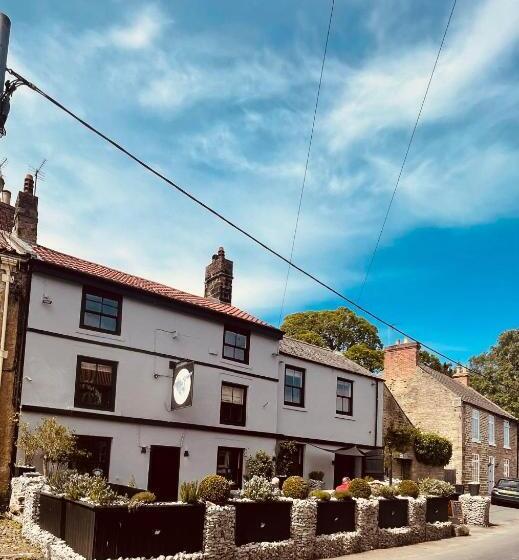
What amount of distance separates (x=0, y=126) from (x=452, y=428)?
34.2m

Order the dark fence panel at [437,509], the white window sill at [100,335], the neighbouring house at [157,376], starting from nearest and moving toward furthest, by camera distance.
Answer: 1. the neighbouring house at [157,376]
2. the white window sill at [100,335]
3. the dark fence panel at [437,509]

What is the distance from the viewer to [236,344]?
24656 millimetres

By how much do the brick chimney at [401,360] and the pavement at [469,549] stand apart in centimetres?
1700

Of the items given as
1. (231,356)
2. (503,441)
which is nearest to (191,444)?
(231,356)

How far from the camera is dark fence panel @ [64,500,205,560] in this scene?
1134 centimetres

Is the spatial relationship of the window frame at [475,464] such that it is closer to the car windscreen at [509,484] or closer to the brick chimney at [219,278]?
the car windscreen at [509,484]

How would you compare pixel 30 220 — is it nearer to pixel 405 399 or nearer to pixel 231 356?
pixel 231 356

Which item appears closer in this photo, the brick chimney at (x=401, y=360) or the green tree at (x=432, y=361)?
the brick chimney at (x=401, y=360)

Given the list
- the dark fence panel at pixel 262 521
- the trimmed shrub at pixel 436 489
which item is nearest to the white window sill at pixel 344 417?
the trimmed shrub at pixel 436 489

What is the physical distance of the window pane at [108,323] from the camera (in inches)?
800

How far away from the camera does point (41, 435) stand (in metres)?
16.7

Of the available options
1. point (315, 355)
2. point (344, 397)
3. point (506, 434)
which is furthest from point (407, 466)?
point (506, 434)

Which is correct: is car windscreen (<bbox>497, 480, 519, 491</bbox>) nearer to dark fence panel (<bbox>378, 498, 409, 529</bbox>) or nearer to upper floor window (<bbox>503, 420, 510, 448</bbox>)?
upper floor window (<bbox>503, 420, 510, 448</bbox>)

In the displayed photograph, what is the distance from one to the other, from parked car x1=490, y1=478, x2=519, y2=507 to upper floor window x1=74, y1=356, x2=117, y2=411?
72.1 feet
